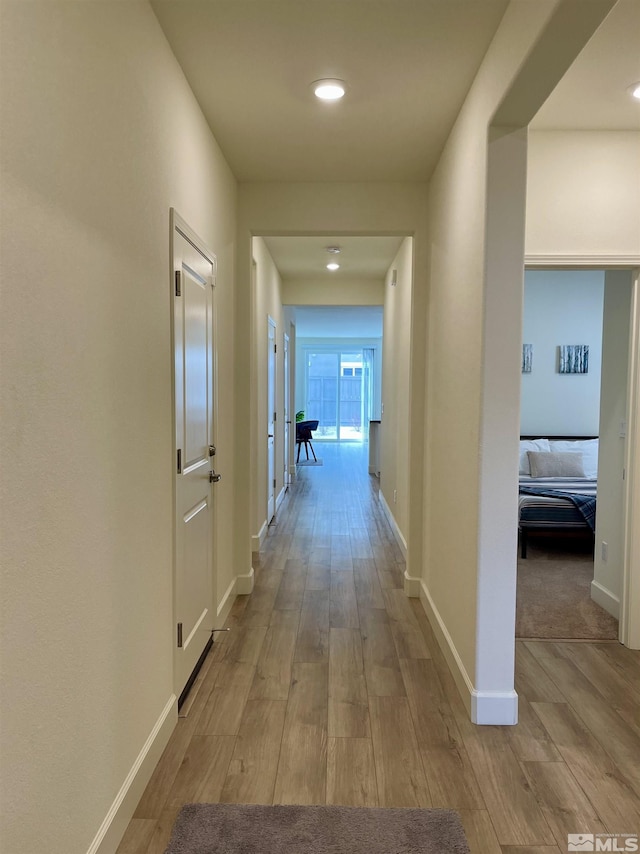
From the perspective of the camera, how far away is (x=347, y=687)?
8.75ft

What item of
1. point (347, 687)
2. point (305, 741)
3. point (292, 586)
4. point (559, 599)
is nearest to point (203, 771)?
point (305, 741)

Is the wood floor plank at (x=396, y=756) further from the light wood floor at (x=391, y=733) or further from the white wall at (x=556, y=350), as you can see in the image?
the white wall at (x=556, y=350)

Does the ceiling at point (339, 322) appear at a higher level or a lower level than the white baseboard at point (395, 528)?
higher

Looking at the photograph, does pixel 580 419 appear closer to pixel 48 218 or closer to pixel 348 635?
pixel 348 635

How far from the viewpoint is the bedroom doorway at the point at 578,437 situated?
342 centimetres

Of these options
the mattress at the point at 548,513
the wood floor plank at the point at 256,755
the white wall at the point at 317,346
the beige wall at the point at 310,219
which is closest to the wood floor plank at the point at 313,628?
the wood floor plank at the point at 256,755

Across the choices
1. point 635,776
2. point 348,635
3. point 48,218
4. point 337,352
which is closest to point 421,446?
point 348,635

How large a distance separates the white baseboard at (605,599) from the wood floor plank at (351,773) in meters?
2.01

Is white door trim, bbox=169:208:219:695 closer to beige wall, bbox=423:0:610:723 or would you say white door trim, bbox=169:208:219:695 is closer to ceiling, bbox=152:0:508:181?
ceiling, bbox=152:0:508:181

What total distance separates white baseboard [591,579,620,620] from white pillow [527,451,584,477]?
2.00m

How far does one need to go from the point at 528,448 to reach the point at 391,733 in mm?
4271

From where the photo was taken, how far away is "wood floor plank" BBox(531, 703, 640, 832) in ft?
6.02

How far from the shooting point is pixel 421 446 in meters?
3.79

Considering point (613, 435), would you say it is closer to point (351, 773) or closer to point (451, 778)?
point (451, 778)
